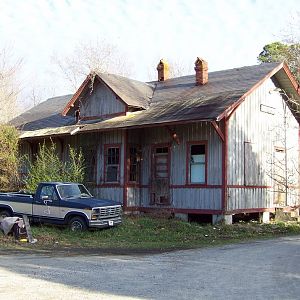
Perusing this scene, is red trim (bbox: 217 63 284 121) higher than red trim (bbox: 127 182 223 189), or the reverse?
red trim (bbox: 217 63 284 121)

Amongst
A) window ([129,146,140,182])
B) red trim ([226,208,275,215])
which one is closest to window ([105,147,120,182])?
window ([129,146,140,182])

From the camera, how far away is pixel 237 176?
20922mm

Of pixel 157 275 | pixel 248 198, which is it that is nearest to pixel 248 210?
pixel 248 198

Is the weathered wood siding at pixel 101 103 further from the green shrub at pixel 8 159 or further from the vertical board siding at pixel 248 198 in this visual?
the vertical board siding at pixel 248 198

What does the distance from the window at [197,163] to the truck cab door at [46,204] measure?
20.3 ft

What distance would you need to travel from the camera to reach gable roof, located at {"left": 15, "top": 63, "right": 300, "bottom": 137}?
20.3 m

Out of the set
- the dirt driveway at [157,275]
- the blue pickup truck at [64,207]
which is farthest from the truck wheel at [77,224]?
the dirt driveway at [157,275]

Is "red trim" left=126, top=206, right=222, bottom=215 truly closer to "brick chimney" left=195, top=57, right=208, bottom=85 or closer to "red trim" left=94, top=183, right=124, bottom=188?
"red trim" left=94, top=183, right=124, bottom=188

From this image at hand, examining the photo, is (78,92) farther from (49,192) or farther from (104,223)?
(104,223)

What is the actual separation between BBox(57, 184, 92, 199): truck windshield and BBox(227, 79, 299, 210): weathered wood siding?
5887 mm

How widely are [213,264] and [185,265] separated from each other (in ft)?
2.20

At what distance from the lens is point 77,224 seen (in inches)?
684

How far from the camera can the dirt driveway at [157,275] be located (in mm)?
8281

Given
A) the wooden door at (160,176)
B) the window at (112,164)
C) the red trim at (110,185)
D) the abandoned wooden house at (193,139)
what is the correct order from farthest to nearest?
the window at (112,164)
the red trim at (110,185)
the wooden door at (160,176)
the abandoned wooden house at (193,139)
